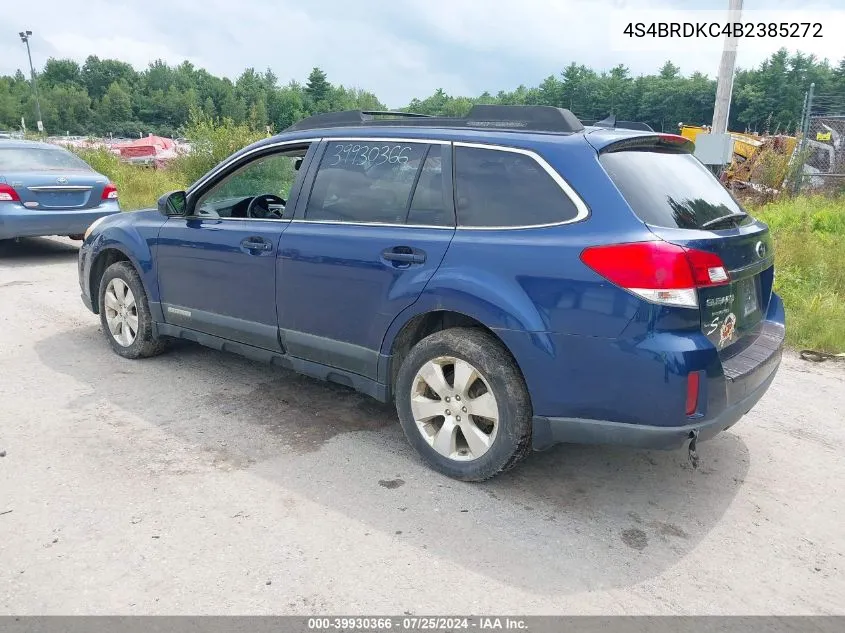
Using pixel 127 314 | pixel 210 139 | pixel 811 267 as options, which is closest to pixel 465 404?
pixel 127 314

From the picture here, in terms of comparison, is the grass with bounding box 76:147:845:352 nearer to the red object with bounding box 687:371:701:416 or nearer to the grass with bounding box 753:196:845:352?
the grass with bounding box 753:196:845:352

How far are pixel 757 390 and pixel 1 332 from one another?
6.09 metres

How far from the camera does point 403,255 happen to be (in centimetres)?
365

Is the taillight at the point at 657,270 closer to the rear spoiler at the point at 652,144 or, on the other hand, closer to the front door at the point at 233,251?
the rear spoiler at the point at 652,144

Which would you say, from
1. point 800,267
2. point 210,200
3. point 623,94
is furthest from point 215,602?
point 623,94

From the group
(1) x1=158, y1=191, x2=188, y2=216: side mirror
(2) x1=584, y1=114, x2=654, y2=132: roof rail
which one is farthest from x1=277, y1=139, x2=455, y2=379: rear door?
(1) x1=158, y1=191, x2=188, y2=216: side mirror

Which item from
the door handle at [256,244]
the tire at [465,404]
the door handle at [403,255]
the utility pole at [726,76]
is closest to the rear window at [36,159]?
the door handle at [256,244]

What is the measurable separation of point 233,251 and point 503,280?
2.01m

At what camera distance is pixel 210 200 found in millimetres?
4898

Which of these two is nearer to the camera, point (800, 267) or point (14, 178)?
point (800, 267)

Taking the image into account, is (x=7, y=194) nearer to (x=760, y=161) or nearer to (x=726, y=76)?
(x=726, y=76)

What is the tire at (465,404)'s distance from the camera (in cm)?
336
